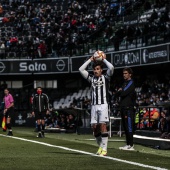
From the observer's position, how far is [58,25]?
46000 millimetres

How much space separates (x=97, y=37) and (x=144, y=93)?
774 cm

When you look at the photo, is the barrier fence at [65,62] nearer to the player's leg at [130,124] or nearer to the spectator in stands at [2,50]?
the spectator in stands at [2,50]

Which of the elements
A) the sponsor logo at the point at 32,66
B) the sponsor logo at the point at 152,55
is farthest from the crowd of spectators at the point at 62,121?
the sponsor logo at the point at 32,66

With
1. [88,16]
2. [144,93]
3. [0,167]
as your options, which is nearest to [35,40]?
[88,16]

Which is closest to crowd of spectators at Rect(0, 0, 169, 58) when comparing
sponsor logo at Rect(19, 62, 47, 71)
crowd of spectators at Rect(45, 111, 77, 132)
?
sponsor logo at Rect(19, 62, 47, 71)

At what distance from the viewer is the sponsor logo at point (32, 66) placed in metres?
43.2

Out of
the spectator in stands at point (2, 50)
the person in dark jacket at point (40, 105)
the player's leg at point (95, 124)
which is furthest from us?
the spectator in stands at point (2, 50)

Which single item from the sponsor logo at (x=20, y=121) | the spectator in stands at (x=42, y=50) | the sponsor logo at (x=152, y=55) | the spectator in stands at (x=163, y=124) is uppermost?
the spectator in stands at (x=42, y=50)

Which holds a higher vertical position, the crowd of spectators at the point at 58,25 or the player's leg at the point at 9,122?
the crowd of spectators at the point at 58,25

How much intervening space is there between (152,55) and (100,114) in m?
20.4

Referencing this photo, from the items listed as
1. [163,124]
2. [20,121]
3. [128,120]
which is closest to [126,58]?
[20,121]

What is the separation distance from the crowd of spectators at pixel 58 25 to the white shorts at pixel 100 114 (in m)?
22.4

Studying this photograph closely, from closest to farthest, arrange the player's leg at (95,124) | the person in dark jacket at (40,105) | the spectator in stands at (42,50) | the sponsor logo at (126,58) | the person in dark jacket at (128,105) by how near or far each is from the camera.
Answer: the player's leg at (95,124) → the person in dark jacket at (128,105) → the person in dark jacket at (40,105) → the sponsor logo at (126,58) → the spectator in stands at (42,50)

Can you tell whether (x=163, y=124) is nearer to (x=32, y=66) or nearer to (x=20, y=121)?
(x=20, y=121)
